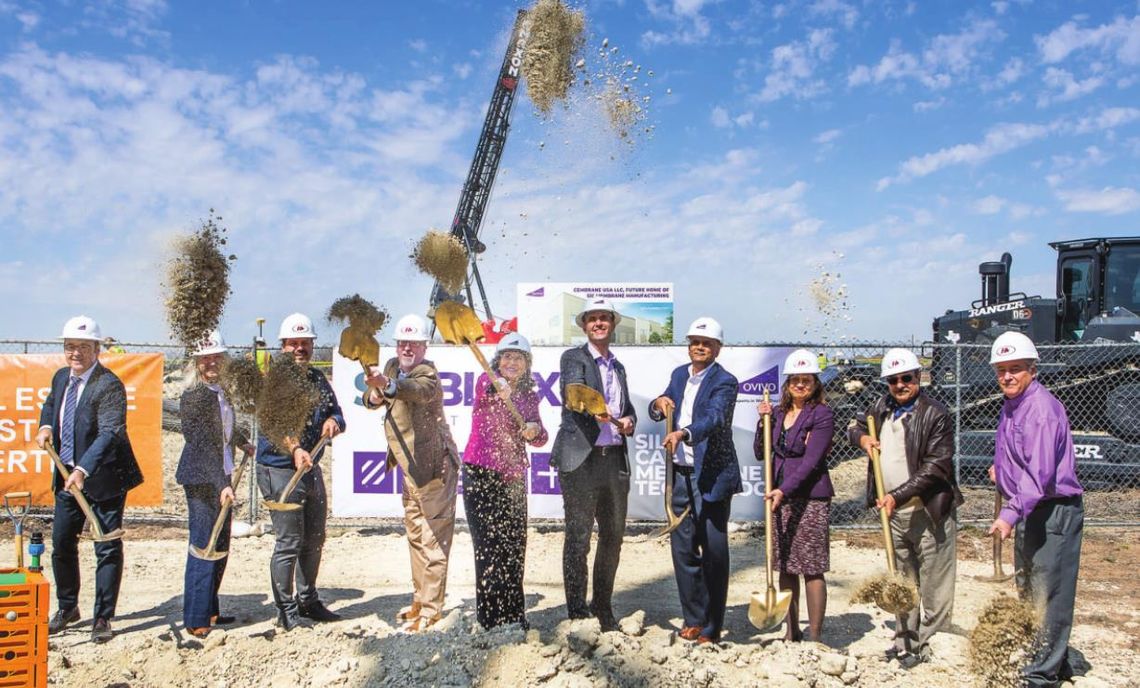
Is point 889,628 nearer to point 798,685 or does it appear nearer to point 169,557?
point 798,685

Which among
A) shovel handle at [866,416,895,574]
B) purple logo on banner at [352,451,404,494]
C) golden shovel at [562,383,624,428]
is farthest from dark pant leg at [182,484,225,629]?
shovel handle at [866,416,895,574]

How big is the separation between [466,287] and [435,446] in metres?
1.13

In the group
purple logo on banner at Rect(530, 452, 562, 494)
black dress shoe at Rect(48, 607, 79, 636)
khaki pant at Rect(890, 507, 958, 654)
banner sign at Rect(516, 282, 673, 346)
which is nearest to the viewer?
khaki pant at Rect(890, 507, 958, 654)

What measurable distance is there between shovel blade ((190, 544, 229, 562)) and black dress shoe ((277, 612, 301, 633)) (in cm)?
51

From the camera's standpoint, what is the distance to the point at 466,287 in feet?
17.7

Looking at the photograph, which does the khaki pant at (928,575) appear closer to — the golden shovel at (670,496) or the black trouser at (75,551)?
the golden shovel at (670,496)

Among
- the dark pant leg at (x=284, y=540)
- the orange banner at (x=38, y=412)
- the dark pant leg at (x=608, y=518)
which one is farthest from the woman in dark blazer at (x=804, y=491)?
the orange banner at (x=38, y=412)

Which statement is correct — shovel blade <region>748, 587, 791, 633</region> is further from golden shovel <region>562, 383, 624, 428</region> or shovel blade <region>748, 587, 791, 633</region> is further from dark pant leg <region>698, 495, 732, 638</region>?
golden shovel <region>562, 383, 624, 428</region>

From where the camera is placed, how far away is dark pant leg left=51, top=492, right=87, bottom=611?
198 inches

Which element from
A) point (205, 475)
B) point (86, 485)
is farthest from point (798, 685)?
point (86, 485)

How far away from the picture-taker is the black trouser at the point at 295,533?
4.90 metres

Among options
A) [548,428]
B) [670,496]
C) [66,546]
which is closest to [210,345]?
[66,546]

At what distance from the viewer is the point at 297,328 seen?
194 inches

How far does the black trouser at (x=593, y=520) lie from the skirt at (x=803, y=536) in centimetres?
93
